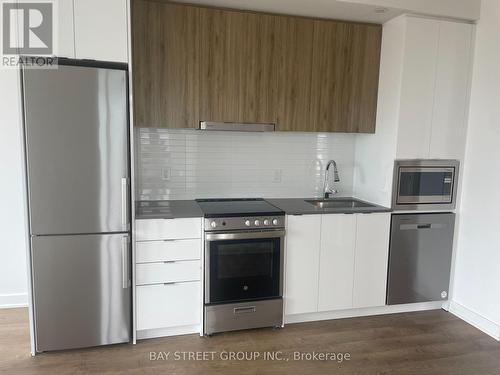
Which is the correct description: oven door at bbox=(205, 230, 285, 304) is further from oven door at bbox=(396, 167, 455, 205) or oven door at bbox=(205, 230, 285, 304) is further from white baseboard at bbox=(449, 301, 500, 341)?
white baseboard at bbox=(449, 301, 500, 341)

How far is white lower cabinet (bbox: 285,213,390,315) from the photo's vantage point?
3.06 meters

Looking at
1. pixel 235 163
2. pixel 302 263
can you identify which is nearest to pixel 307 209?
pixel 302 263

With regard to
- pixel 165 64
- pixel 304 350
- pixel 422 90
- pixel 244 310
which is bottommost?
pixel 304 350

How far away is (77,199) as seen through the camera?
2.51m

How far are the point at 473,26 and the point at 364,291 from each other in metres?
2.40

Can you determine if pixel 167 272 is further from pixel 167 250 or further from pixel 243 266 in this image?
pixel 243 266

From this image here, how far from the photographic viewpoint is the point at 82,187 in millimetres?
2512

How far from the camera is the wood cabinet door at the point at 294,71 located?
3184 millimetres

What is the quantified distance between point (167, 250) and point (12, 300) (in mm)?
1692

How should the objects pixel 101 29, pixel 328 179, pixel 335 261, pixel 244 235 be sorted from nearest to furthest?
pixel 101 29
pixel 244 235
pixel 335 261
pixel 328 179

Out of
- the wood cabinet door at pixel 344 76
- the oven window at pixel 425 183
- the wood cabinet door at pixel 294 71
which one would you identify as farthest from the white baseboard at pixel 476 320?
the wood cabinet door at pixel 294 71

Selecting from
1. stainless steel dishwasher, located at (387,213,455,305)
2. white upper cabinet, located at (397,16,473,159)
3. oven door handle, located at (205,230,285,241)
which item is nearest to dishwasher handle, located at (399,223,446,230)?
stainless steel dishwasher, located at (387,213,455,305)

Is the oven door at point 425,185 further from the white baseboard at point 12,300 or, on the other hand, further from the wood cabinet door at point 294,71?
the white baseboard at point 12,300

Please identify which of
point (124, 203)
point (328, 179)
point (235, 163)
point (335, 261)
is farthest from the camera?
point (328, 179)
